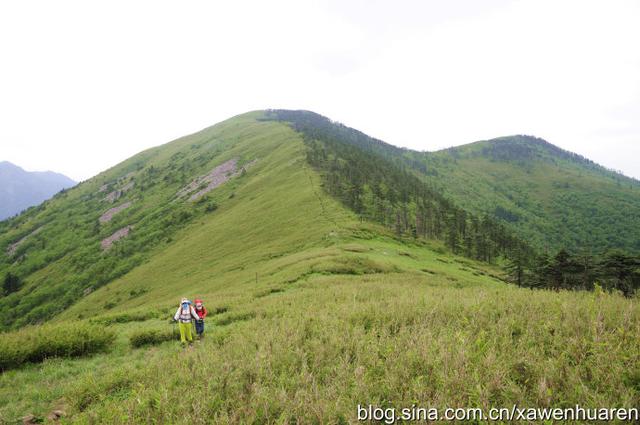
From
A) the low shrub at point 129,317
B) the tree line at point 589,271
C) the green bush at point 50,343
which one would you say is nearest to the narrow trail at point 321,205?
the low shrub at point 129,317

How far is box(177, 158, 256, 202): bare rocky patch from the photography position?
99.8m

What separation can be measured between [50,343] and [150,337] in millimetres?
3029

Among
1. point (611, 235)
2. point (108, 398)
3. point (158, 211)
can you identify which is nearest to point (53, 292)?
point (158, 211)

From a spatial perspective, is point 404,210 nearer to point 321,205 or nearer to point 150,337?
point 321,205

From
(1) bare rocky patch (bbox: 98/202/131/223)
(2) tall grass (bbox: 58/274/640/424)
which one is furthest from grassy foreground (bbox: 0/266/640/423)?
(1) bare rocky patch (bbox: 98/202/131/223)

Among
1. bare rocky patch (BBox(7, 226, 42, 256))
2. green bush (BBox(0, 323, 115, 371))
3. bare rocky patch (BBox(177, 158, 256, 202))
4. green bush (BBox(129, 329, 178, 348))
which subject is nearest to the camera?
green bush (BBox(0, 323, 115, 371))

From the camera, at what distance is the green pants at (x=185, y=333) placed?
35.9ft

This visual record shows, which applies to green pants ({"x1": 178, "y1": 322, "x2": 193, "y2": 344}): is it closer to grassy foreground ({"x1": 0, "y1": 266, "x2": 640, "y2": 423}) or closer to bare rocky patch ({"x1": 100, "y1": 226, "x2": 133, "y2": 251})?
grassy foreground ({"x1": 0, "y1": 266, "x2": 640, "y2": 423})

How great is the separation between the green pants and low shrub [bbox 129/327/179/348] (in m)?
1.11

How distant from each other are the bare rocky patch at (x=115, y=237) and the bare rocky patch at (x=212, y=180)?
781 inches

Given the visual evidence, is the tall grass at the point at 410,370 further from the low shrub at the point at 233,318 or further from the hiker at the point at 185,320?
the low shrub at the point at 233,318

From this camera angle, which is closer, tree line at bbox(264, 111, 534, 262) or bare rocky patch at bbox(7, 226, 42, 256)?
tree line at bbox(264, 111, 534, 262)

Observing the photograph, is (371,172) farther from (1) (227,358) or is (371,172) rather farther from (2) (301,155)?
(1) (227,358)

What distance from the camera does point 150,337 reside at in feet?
38.5
